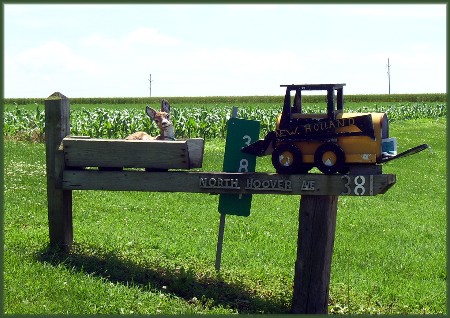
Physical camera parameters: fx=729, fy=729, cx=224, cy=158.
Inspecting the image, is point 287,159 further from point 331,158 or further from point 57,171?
point 57,171

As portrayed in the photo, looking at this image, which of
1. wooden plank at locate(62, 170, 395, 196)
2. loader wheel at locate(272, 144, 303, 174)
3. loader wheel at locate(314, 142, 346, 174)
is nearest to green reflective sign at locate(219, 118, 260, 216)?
wooden plank at locate(62, 170, 395, 196)

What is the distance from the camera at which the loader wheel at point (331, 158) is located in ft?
23.2

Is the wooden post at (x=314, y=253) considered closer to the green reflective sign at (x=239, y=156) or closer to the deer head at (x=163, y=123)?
the green reflective sign at (x=239, y=156)

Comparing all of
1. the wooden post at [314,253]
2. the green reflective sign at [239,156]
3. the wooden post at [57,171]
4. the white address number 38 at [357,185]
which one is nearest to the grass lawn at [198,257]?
Answer: the wooden post at [57,171]

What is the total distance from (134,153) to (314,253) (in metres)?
2.19

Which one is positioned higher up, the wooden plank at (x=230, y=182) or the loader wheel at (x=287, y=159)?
the loader wheel at (x=287, y=159)

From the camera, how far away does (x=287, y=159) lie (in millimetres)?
7301

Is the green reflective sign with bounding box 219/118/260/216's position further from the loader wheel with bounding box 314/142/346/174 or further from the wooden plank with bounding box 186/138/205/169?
the loader wheel with bounding box 314/142/346/174

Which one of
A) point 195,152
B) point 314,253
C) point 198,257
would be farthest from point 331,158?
point 198,257

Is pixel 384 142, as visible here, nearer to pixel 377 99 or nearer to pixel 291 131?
pixel 291 131

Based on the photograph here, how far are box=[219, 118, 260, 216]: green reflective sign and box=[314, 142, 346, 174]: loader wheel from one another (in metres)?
0.84

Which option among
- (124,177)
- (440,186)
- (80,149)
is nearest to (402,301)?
(124,177)

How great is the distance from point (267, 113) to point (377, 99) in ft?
206

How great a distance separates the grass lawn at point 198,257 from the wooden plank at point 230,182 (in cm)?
99
